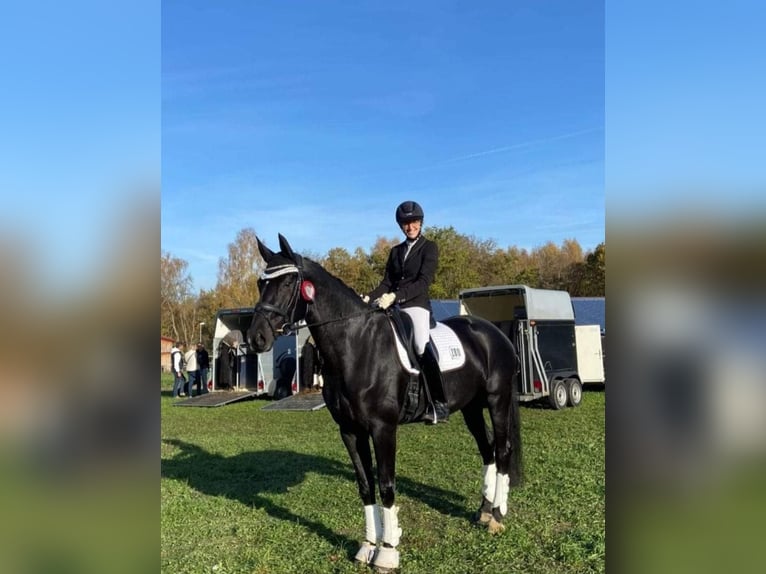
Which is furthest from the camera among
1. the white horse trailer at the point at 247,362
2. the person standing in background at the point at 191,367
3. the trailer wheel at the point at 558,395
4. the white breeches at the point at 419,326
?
the person standing in background at the point at 191,367

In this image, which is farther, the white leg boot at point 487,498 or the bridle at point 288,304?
the white leg boot at point 487,498

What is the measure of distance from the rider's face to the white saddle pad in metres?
0.97

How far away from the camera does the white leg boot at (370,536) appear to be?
16.8ft

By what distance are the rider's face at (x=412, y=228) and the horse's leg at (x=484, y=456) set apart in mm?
2183

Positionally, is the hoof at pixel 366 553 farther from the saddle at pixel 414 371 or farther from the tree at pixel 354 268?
the tree at pixel 354 268

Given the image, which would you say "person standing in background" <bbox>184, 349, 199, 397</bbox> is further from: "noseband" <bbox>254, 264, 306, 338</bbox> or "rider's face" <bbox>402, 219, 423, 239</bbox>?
"noseband" <bbox>254, 264, 306, 338</bbox>

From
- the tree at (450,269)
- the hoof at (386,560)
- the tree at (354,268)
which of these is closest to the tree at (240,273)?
the tree at (354,268)
